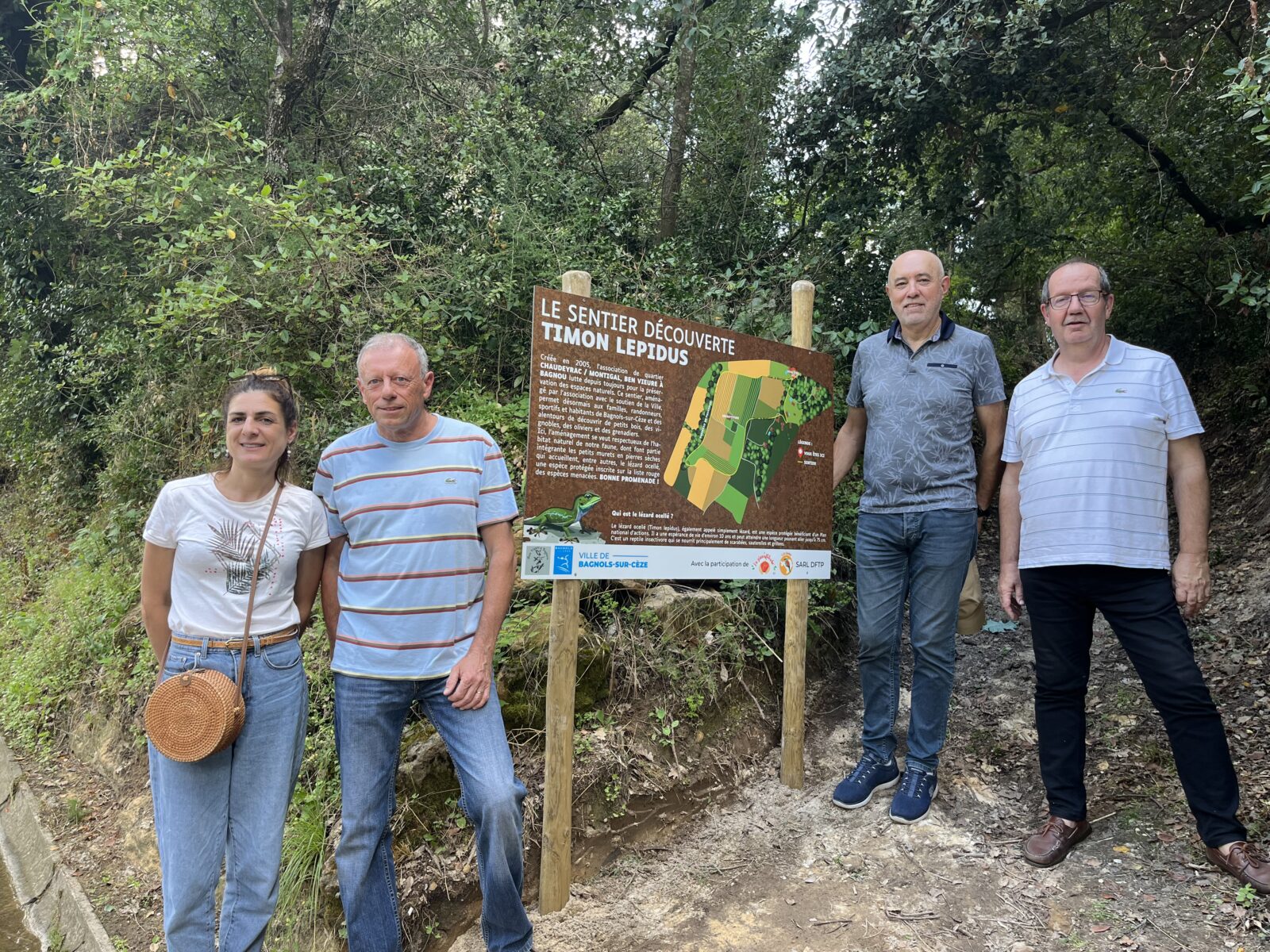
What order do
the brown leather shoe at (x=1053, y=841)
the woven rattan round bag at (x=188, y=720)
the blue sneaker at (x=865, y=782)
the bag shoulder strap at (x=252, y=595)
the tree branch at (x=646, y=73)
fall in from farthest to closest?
the tree branch at (x=646, y=73) < the blue sneaker at (x=865, y=782) < the brown leather shoe at (x=1053, y=841) < the bag shoulder strap at (x=252, y=595) < the woven rattan round bag at (x=188, y=720)

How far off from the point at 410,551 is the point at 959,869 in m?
A: 2.61

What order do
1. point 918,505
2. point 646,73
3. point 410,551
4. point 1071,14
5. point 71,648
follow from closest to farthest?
point 410,551 < point 918,505 < point 1071,14 < point 71,648 < point 646,73

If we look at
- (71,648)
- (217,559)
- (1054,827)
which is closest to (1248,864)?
(1054,827)

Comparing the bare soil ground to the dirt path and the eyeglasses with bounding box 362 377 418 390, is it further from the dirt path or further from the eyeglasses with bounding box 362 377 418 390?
the eyeglasses with bounding box 362 377 418 390

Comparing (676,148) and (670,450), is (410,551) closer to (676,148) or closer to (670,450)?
(670,450)

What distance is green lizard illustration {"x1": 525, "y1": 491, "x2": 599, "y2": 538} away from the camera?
303cm

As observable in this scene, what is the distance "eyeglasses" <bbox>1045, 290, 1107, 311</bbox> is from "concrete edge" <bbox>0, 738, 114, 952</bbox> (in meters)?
5.51

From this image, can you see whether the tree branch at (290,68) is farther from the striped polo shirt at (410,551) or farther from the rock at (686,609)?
the striped polo shirt at (410,551)

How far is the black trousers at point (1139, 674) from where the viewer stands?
2.85 metres

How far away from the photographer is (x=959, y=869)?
3256mm

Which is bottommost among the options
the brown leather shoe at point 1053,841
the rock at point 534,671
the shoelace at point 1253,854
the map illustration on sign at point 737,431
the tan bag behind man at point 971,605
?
the brown leather shoe at point 1053,841

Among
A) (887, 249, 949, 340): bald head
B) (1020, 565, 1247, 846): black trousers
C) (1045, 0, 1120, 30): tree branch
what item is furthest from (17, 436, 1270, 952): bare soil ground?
(1045, 0, 1120, 30): tree branch

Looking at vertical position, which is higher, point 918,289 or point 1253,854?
point 918,289

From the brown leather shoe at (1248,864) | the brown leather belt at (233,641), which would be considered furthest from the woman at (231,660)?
the brown leather shoe at (1248,864)
